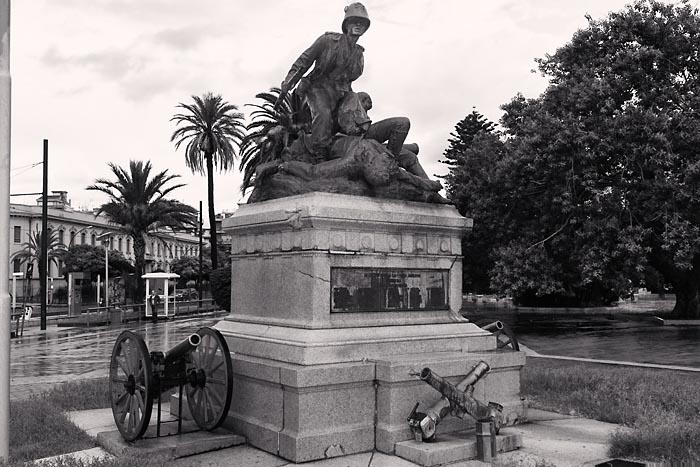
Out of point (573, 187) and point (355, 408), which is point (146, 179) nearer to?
point (573, 187)

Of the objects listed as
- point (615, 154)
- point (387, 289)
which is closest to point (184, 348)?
Result: point (387, 289)

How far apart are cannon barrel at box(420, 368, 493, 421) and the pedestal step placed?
0.23 meters

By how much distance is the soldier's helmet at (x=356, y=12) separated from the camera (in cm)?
771

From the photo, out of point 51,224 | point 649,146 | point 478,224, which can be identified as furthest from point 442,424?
point 51,224

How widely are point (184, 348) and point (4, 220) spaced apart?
1915 mm

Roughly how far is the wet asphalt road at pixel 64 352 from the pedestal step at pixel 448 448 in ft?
24.8

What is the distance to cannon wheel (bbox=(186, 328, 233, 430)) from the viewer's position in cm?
633

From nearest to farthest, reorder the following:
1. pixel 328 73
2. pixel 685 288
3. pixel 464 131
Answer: pixel 328 73 → pixel 685 288 → pixel 464 131

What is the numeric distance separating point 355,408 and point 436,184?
9.15ft

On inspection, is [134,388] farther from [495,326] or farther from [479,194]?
[479,194]

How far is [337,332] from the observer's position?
665 centimetres

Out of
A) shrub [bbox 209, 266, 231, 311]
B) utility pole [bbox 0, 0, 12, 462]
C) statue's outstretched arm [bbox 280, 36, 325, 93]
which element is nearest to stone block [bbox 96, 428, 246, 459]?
utility pole [bbox 0, 0, 12, 462]

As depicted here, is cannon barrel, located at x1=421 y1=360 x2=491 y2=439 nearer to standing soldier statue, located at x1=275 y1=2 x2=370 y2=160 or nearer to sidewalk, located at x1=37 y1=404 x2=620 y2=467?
sidewalk, located at x1=37 y1=404 x2=620 y2=467

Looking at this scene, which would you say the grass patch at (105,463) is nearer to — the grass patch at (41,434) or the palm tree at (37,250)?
the grass patch at (41,434)
